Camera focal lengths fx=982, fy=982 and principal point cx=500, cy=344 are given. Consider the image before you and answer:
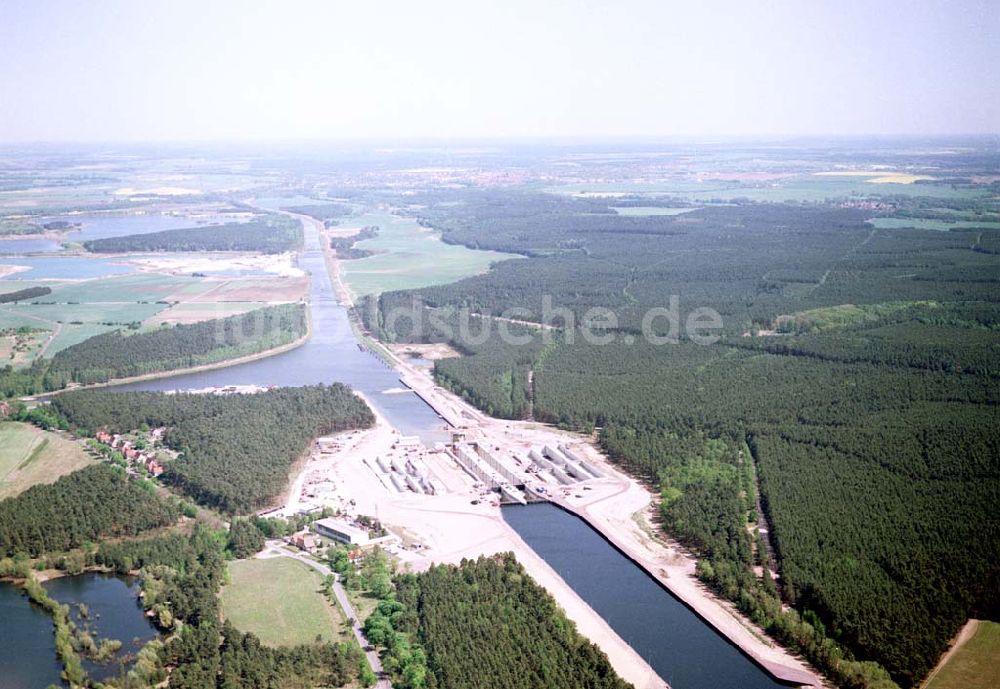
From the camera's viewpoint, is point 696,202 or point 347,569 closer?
point 347,569

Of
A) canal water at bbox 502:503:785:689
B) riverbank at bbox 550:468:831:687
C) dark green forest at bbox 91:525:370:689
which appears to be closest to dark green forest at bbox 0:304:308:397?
dark green forest at bbox 91:525:370:689

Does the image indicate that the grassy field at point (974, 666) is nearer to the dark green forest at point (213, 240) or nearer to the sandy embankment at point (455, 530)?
the sandy embankment at point (455, 530)

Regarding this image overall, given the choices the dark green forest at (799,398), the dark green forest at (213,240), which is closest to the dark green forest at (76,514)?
the dark green forest at (799,398)

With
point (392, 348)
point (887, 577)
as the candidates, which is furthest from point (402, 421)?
point (887, 577)

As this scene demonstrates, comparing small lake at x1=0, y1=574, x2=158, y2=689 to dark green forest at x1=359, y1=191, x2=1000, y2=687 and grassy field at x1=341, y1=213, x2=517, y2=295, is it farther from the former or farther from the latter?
grassy field at x1=341, y1=213, x2=517, y2=295

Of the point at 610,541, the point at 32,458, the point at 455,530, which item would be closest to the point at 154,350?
the point at 32,458

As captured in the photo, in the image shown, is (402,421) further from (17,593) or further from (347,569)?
(17,593)
